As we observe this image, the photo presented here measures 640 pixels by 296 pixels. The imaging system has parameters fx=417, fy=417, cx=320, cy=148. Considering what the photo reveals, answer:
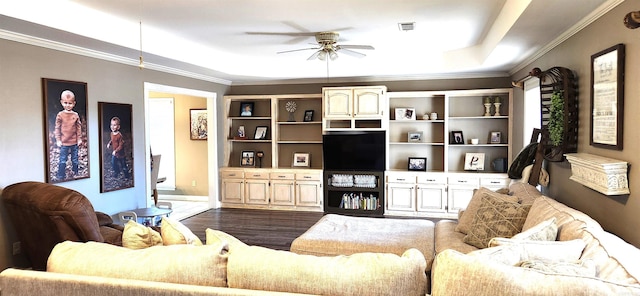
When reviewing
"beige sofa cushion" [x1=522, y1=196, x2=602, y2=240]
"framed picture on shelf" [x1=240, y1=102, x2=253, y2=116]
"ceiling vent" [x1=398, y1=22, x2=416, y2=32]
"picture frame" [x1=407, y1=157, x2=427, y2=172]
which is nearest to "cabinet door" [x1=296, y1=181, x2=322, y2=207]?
"picture frame" [x1=407, y1=157, x2=427, y2=172]

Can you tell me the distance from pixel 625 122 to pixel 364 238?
197cm

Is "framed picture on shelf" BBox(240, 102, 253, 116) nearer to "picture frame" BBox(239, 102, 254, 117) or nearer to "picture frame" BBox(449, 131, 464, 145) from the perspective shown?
"picture frame" BBox(239, 102, 254, 117)

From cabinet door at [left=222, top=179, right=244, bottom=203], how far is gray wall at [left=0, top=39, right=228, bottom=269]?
7.07 feet

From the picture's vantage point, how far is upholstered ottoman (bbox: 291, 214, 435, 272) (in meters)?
3.25

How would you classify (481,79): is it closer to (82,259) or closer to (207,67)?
(207,67)

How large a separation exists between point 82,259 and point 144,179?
3.83m

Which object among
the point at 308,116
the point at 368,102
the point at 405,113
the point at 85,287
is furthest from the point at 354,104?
the point at 85,287

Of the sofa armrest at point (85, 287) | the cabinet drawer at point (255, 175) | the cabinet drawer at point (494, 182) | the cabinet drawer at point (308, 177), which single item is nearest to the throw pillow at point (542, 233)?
the sofa armrest at point (85, 287)

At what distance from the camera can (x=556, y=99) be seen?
3.42 metres

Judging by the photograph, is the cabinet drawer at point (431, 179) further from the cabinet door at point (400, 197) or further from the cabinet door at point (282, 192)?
the cabinet door at point (282, 192)

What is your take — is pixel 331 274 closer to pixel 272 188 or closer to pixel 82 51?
pixel 82 51

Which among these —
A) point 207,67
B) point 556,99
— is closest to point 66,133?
point 207,67

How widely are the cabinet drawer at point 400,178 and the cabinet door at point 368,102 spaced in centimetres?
99

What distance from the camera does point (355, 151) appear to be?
22.1 feet
